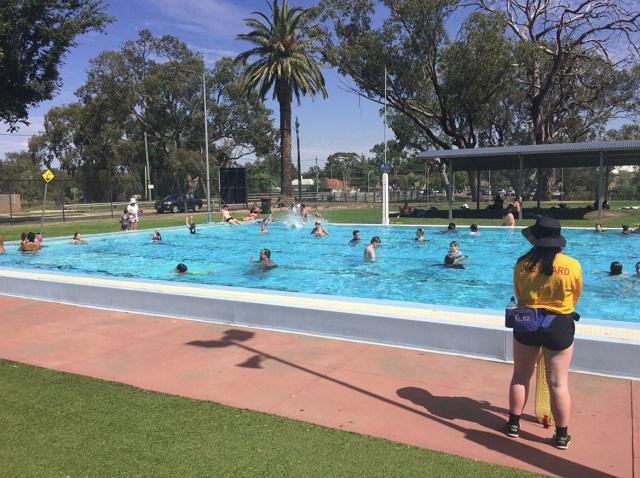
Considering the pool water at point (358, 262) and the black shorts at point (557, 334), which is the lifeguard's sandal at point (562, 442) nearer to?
the black shorts at point (557, 334)

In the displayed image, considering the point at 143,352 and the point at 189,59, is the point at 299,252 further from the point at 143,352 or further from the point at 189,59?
the point at 189,59

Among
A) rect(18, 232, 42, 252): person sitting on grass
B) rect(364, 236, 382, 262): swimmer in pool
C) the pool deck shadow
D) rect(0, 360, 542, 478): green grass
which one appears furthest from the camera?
rect(18, 232, 42, 252): person sitting on grass

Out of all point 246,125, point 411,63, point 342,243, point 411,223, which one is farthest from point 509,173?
point 342,243

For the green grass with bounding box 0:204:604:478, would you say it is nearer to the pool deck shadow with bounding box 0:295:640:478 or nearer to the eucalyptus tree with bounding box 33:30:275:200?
the pool deck shadow with bounding box 0:295:640:478

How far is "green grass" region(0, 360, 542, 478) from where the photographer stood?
3.35 meters

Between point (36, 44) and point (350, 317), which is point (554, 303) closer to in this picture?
point (350, 317)

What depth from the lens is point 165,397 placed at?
15.2 ft

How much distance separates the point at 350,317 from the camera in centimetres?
645

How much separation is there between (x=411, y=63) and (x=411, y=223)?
62.4 feet

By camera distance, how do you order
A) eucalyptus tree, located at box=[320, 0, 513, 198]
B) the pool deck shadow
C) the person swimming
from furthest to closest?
eucalyptus tree, located at box=[320, 0, 513, 198] → the person swimming → the pool deck shadow

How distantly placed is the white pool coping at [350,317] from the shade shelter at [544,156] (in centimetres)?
2135

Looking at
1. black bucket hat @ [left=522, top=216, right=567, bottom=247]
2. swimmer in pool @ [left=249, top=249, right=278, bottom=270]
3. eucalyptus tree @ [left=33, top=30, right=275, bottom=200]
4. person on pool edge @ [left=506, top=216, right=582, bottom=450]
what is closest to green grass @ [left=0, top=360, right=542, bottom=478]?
person on pool edge @ [left=506, top=216, right=582, bottom=450]

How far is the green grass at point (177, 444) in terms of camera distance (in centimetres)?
335

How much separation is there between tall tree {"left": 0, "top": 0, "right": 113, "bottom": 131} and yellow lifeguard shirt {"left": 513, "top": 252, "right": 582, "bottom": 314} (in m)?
28.0
